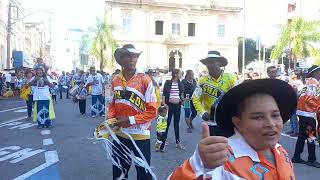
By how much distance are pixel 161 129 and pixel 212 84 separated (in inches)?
160

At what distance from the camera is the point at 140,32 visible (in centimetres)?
6525

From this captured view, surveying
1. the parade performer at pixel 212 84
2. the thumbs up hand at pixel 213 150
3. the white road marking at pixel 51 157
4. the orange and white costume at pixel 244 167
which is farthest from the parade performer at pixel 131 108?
the white road marking at pixel 51 157

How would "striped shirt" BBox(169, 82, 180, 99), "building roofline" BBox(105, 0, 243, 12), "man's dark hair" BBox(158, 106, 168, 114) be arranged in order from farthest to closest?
"building roofline" BBox(105, 0, 243, 12), "striped shirt" BBox(169, 82, 180, 99), "man's dark hair" BBox(158, 106, 168, 114)

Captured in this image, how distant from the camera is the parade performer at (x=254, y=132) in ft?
7.02

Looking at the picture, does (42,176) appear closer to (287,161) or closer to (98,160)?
(98,160)

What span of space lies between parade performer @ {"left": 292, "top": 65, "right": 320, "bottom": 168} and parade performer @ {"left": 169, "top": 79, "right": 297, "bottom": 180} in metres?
5.80

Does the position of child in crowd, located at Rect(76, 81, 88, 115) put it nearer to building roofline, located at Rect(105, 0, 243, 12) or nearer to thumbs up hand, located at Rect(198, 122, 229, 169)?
thumbs up hand, located at Rect(198, 122, 229, 169)

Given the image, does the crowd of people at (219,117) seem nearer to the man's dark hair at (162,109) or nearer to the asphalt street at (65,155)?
the man's dark hair at (162,109)

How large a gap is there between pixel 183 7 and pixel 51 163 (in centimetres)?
6139

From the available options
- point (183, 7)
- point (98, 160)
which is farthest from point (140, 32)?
point (98, 160)

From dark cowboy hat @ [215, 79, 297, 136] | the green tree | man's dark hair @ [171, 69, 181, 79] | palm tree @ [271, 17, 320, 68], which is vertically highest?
palm tree @ [271, 17, 320, 68]

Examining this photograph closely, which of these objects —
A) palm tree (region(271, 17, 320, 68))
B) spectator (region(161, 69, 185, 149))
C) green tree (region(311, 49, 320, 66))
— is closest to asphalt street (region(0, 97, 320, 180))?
spectator (region(161, 69, 185, 149))

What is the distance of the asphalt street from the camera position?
7266 mm

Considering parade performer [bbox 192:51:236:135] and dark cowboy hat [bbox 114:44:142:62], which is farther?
parade performer [bbox 192:51:236:135]
